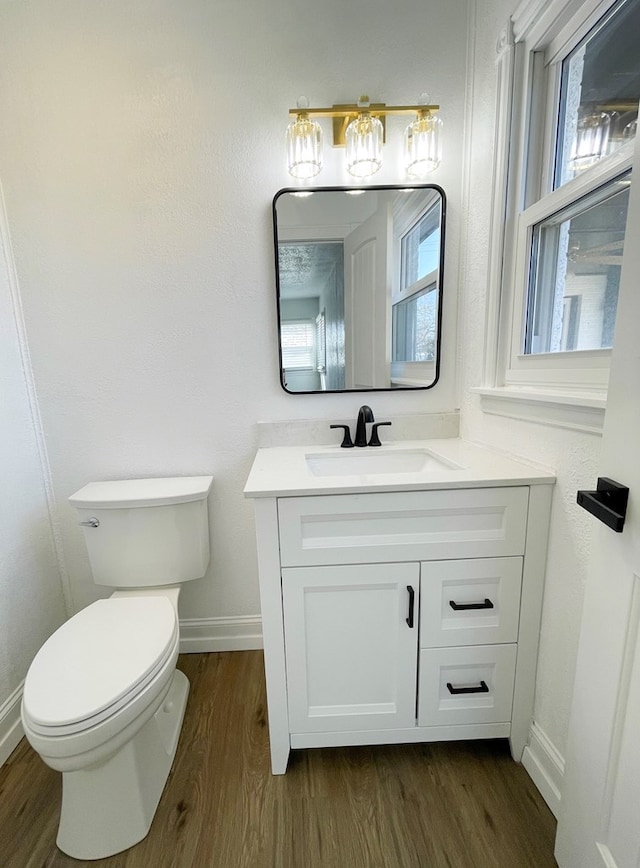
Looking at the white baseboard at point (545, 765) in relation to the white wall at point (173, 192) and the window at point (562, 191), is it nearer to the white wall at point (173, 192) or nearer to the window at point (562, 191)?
the window at point (562, 191)

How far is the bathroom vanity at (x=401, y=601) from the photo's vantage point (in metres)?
0.95

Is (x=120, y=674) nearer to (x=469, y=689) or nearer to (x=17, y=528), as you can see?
(x=17, y=528)

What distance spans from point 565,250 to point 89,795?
1863mm

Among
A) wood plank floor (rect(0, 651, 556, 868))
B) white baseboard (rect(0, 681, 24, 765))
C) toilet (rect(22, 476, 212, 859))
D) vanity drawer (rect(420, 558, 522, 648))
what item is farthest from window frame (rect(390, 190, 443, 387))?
white baseboard (rect(0, 681, 24, 765))

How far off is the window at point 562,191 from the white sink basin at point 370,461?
36cm

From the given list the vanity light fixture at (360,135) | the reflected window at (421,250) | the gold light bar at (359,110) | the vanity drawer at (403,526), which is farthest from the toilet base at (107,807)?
the gold light bar at (359,110)

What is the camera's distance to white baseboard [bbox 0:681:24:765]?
1.16 m

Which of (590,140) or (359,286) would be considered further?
(359,286)

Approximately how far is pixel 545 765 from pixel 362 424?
1.11 m

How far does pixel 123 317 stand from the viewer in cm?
134

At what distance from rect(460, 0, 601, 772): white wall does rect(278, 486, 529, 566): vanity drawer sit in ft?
0.34

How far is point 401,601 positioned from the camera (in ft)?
3.25

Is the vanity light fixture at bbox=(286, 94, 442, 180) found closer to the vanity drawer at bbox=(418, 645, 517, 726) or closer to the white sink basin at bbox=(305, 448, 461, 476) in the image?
the white sink basin at bbox=(305, 448, 461, 476)

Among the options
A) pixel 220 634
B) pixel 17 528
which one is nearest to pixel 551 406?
pixel 220 634
